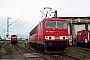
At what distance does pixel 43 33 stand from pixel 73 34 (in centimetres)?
2305

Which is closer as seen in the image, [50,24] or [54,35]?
[54,35]

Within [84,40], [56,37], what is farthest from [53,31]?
[84,40]

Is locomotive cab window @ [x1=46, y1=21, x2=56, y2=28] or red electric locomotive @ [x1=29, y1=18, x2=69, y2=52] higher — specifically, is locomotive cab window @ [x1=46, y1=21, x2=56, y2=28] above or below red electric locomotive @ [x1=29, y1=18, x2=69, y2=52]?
above

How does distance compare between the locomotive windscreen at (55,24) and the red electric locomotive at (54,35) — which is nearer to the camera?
the red electric locomotive at (54,35)

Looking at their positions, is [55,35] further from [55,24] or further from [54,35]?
[55,24]

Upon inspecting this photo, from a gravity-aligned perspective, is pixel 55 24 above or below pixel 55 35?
above

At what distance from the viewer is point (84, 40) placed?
30922mm

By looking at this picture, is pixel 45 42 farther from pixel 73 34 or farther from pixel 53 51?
pixel 73 34

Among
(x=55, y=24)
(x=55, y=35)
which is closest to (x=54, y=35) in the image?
(x=55, y=35)

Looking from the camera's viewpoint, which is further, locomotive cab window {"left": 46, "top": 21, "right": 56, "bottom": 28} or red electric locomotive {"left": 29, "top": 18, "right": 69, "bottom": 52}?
locomotive cab window {"left": 46, "top": 21, "right": 56, "bottom": 28}

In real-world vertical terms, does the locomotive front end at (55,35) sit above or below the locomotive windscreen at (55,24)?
below

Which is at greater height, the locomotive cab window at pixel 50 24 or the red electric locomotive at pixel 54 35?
the locomotive cab window at pixel 50 24

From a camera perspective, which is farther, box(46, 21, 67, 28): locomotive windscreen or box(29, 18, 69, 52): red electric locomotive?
box(46, 21, 67, 28): locomotive windscreen

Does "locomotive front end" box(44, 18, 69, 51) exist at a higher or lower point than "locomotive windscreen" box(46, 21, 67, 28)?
lower
